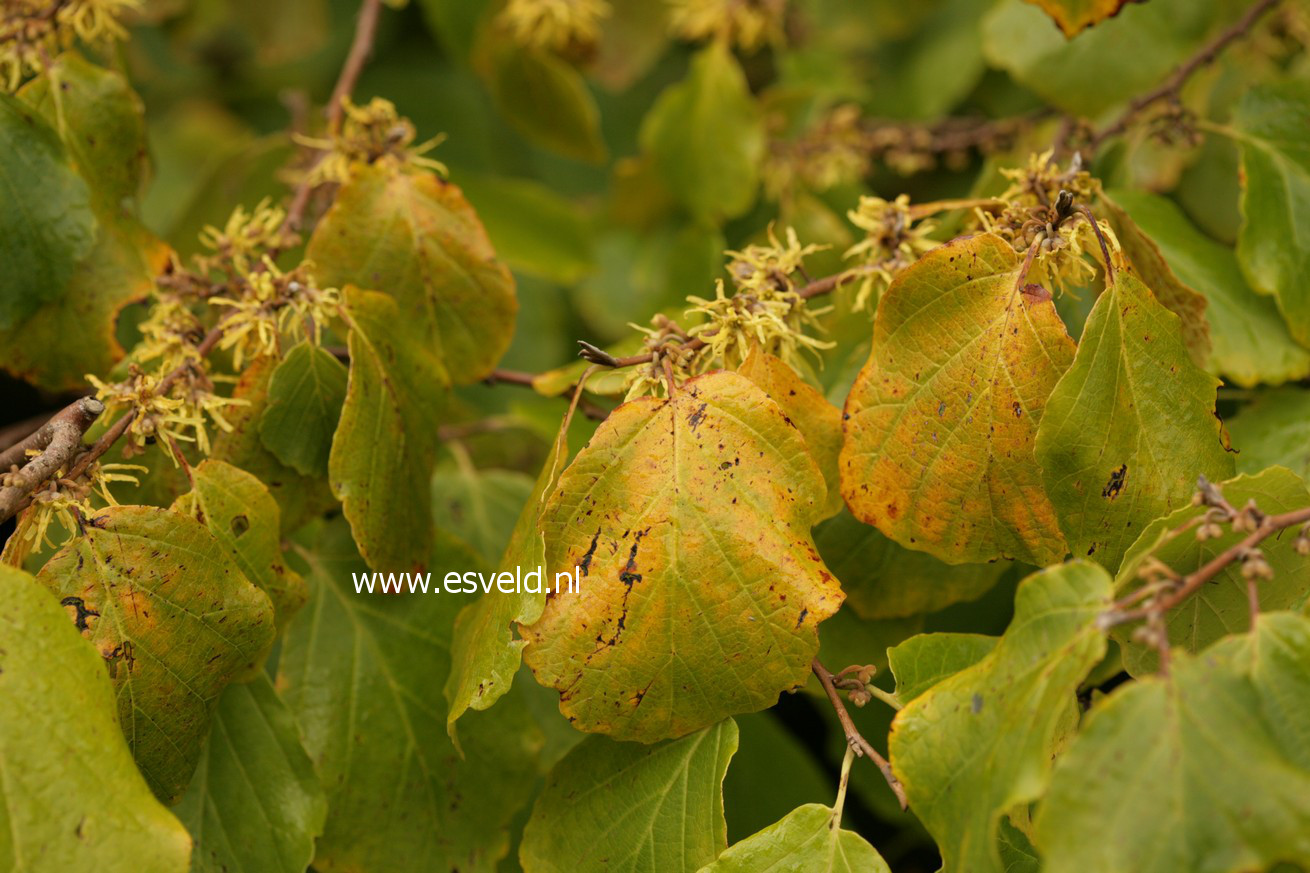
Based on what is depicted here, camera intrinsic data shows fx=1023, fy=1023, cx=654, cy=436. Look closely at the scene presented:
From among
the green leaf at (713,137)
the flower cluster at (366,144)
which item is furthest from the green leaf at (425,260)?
the green leaf at (713,137)

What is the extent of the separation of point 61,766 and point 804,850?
41cm

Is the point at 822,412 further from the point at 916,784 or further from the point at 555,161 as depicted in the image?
the point at 555,161

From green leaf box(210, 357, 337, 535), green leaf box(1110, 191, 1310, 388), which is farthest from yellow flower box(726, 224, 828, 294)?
green leaf box(210, 357, 337, 535)

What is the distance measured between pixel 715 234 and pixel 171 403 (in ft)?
2.30

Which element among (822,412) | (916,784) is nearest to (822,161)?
(822,412)

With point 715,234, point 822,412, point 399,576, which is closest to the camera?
point 822,412

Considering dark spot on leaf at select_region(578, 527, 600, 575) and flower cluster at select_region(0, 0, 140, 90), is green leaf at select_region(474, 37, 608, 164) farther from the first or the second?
dark spot on leaf at select_region(578, 527, 600, 575)

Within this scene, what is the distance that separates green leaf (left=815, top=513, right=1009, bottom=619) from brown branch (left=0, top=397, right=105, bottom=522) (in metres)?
0.49

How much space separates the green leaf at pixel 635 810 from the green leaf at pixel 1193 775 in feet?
0.76

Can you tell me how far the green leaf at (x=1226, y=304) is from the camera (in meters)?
0.78

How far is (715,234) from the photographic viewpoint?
1200 mm

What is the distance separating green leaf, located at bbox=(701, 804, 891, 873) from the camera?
1.96 ft

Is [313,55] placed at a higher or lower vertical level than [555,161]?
higher

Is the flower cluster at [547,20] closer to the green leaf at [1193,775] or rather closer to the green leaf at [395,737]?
the green leaf at [395,737]
